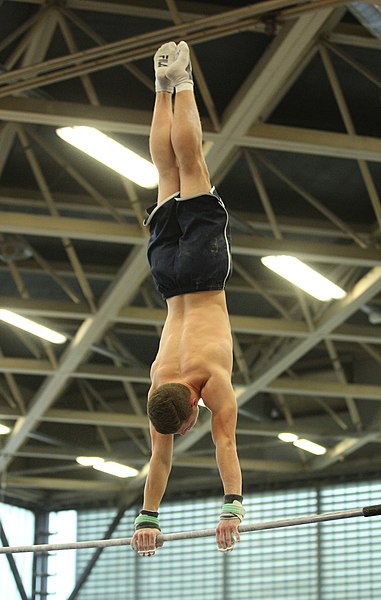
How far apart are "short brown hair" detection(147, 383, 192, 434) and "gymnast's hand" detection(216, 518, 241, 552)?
2.00ft

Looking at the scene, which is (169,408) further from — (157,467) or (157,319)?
(157,319)

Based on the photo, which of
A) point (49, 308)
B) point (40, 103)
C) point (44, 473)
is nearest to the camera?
point (40, 103)

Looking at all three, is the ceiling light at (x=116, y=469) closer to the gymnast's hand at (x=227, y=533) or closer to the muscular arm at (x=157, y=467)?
the muscular arm at (x=157, y=467)

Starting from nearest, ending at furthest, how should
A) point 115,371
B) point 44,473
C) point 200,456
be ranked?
point 115,371
point 200,456
point 44,473

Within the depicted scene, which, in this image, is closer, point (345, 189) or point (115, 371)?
point (345, 189)

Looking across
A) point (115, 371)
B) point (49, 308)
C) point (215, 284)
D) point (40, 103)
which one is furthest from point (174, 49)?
point (115, 371)

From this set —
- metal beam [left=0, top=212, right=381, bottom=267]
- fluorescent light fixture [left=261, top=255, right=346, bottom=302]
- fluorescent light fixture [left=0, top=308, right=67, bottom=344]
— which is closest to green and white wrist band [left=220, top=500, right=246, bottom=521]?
metal beam [left=0, top=212, right=381, bottom=267]

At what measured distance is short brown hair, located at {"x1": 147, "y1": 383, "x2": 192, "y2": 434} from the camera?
6.33 meters

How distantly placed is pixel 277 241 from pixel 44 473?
12.7 meters

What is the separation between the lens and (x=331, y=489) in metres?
22.1

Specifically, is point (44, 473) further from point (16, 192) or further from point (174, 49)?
point (174, 49)

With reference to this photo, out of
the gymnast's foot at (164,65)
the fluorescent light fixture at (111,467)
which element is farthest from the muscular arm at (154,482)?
the fluorescent light fixture at (111,467)

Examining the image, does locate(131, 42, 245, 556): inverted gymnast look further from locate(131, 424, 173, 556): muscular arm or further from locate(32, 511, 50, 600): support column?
locate(32, 511, 50, 600): support column

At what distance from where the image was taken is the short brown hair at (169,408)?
6332 mm
